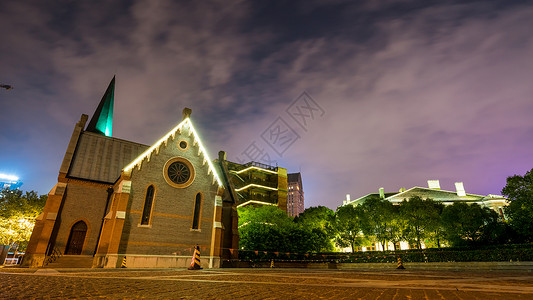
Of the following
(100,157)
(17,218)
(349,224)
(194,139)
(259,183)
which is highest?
(259,183)

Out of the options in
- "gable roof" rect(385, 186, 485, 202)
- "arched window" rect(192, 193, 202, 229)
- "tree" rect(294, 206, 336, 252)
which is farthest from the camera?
"gable roof" rect(385, 186, 485, 202)

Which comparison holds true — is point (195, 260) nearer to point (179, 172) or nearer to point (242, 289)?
point (179, 172)

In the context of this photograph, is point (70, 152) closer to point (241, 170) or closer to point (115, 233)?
point (115, 233)

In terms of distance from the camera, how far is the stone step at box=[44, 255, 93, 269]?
20.6 m

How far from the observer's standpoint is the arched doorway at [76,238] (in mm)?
23395

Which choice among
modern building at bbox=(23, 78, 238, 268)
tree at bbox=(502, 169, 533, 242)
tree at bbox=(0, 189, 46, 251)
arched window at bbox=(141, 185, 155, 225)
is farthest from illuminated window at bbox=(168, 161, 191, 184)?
tree at bbox=(502, 169, 533, 242)

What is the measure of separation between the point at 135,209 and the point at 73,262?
240 inches

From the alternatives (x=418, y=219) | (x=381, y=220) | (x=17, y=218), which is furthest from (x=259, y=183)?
(x=17, y=218)

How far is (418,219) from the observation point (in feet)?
130

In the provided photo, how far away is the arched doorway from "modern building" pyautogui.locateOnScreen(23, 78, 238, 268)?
7cm

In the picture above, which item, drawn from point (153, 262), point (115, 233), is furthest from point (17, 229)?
point (153, 262)

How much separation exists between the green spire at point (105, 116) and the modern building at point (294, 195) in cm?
12820

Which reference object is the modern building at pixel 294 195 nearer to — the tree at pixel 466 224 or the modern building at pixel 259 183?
the modern building at pixel 259 183

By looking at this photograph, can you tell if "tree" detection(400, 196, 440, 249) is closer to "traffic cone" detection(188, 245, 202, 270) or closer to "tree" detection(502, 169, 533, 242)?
"tree" detection(502, 169, 533, 242)
